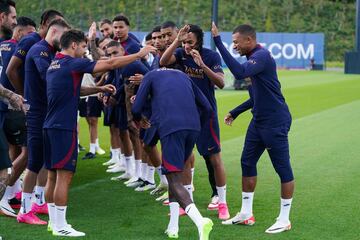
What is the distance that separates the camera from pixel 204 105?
Answer: 834 cm

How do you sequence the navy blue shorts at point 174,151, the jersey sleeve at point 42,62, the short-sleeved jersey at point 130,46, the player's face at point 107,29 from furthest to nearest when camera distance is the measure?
the player's face at point 107,29 < the short-sleeved jersey at point 130,46 < the jersey sleeve at point 42,62 < the navy blue shorts at point 174,151

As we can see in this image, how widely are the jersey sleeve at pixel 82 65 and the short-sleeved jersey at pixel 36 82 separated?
0.81 m

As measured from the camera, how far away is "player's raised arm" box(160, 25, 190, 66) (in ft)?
29.2

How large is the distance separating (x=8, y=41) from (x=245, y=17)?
6095cm

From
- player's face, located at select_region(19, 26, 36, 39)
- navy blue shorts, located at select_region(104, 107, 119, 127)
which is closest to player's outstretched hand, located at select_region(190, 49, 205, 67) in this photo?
player's face, located at select_region(19, 26, 36, 39)

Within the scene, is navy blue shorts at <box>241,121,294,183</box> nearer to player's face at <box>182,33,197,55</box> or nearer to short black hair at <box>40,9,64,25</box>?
player's face at <box>182,33,197,55</box>

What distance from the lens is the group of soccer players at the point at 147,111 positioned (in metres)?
8.02

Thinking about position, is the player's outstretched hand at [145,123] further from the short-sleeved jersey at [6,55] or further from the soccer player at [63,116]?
the short-sleeved jersey at [6,55]

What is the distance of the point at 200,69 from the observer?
9.45 metres

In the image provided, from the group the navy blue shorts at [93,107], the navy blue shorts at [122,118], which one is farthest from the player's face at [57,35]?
the navy blue shorts at [93,107]

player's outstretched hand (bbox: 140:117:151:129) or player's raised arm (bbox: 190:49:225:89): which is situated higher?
player's raised arm (bbox: 190:49:225:89)

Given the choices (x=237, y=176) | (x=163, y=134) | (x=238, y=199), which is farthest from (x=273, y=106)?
(x=237, y=176)

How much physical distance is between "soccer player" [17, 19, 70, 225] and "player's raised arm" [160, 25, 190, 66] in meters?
1.26

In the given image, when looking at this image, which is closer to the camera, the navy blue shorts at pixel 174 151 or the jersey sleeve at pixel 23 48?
the navy blue shorts at pixel 174 151
